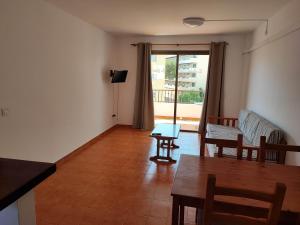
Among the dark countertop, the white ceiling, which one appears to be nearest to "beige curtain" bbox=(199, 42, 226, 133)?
the white ceiling

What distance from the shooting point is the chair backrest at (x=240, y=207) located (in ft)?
3.34

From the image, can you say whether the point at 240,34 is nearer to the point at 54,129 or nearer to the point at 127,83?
the point at 127,83

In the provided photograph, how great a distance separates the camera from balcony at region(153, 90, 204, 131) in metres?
6.13

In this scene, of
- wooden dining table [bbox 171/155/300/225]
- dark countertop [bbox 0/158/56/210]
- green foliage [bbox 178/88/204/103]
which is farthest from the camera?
green foliage [bbox 178/88/204/103]

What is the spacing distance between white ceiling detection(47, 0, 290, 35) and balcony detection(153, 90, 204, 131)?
2.00m

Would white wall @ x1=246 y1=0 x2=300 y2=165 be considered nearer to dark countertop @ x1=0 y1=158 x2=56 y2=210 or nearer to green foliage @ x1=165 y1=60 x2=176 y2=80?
green foliage @ x1=165 y1=60 x2=176 y2=80

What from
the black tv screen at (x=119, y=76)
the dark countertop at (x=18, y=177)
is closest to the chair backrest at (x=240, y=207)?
the dark countertop at (x=18, y=177)

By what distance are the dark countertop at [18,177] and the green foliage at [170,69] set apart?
512cm

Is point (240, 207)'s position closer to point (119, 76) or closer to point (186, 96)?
point (119, 76)

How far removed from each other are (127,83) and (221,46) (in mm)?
2558

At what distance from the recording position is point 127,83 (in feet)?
20.0

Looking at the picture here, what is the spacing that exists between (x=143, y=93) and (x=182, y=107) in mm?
1275

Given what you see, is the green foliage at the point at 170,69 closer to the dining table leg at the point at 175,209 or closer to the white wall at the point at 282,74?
the white wall at the point at 282,74

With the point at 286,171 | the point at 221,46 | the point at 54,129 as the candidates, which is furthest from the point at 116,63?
the point at 286,171
